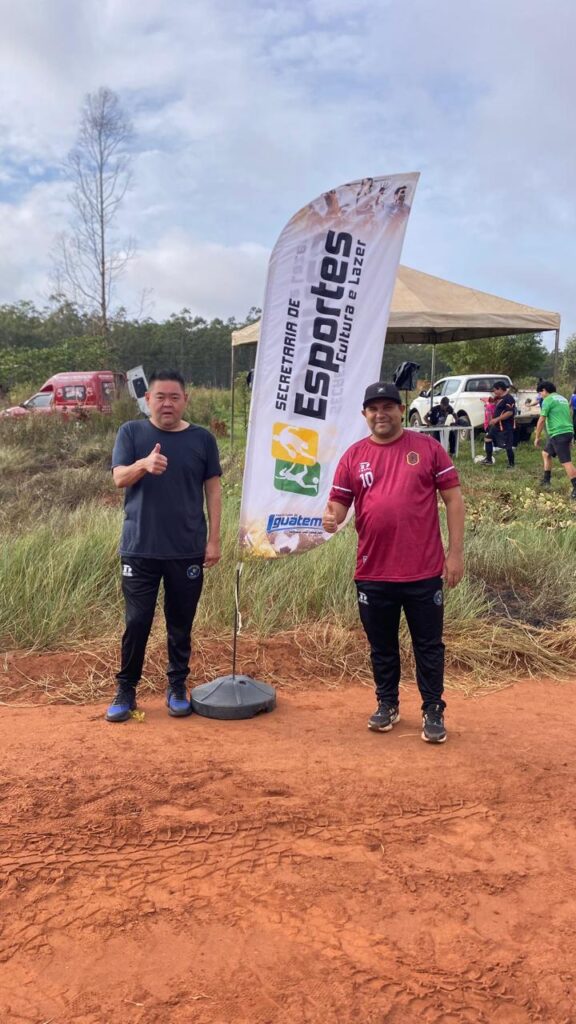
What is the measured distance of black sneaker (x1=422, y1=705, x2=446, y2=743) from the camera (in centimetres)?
400

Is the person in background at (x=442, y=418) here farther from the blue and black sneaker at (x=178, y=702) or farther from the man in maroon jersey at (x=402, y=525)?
the blue and black sneaker at (x=178, y=702)

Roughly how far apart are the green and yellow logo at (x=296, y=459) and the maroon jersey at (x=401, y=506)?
3.04 feet

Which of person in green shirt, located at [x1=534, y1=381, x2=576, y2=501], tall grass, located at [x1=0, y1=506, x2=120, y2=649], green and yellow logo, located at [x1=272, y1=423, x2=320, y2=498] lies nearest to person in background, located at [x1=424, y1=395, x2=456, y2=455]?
person in green shirt, located at [x1=534, y1=381, x2=576, y2=501]

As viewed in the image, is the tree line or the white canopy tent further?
the tree line

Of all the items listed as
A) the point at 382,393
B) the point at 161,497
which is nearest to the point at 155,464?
the point at 161,497

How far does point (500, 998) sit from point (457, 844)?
799 millimetres

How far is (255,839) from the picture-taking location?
3.06 m

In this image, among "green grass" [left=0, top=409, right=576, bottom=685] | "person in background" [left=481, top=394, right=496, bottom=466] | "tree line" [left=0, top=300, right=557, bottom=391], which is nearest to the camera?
"green grass" [left=0, top=409, right=576, bottom=685]

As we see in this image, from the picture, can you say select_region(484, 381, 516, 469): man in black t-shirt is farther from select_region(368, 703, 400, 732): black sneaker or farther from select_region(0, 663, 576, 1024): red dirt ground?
select_region(368, 703, 400, 732): black sneaker

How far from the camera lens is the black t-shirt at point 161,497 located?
4.13 metres

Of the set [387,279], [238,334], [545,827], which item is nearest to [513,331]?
[238,334]

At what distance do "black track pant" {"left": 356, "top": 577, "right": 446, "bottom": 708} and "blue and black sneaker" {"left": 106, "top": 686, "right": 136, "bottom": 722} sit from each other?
1.40 m

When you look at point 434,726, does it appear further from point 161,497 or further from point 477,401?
point 477,401

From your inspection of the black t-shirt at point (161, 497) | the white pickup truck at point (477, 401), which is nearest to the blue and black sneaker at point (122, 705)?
the black t-shirt at point (161, 497)
